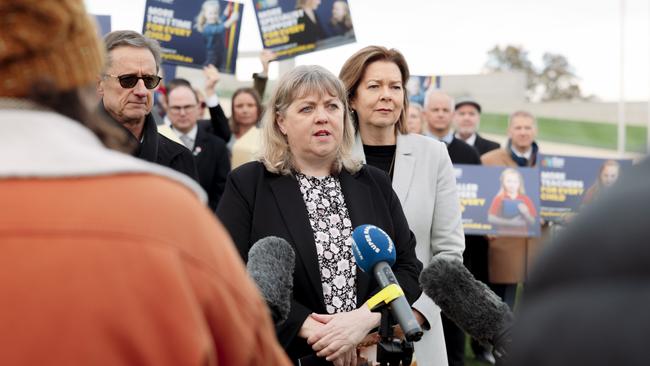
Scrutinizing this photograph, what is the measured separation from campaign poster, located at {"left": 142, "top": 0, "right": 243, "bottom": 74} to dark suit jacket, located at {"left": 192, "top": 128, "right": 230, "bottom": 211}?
171 centimetres

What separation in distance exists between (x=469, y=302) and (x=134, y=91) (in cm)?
230

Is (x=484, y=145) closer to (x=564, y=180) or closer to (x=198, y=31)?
(x=564, y=180)

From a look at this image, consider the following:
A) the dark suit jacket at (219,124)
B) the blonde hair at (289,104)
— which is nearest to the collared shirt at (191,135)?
the dark suit jacket at (219,124)

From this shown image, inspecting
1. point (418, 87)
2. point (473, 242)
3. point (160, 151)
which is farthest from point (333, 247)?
point (418, 87)

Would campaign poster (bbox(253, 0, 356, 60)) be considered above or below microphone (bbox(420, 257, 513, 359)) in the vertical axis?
above

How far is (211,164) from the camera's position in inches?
323

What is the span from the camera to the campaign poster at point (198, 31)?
9648 millimetres

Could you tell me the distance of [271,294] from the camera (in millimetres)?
3092

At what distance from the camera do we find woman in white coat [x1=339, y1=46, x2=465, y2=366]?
451 centimetres

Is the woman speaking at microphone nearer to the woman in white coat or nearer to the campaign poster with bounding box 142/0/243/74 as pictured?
the woman in white coat

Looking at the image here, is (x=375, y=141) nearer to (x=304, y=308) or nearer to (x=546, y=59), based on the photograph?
(x=304, y=308)

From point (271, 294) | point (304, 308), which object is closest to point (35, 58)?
point (271, 294)

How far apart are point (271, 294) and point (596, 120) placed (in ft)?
136

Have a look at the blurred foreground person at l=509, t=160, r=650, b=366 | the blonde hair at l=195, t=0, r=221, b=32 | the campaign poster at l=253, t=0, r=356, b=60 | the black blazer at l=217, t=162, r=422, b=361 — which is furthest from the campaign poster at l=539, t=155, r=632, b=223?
the blurred foreground person at l=509, t=160, r=650, b=366
